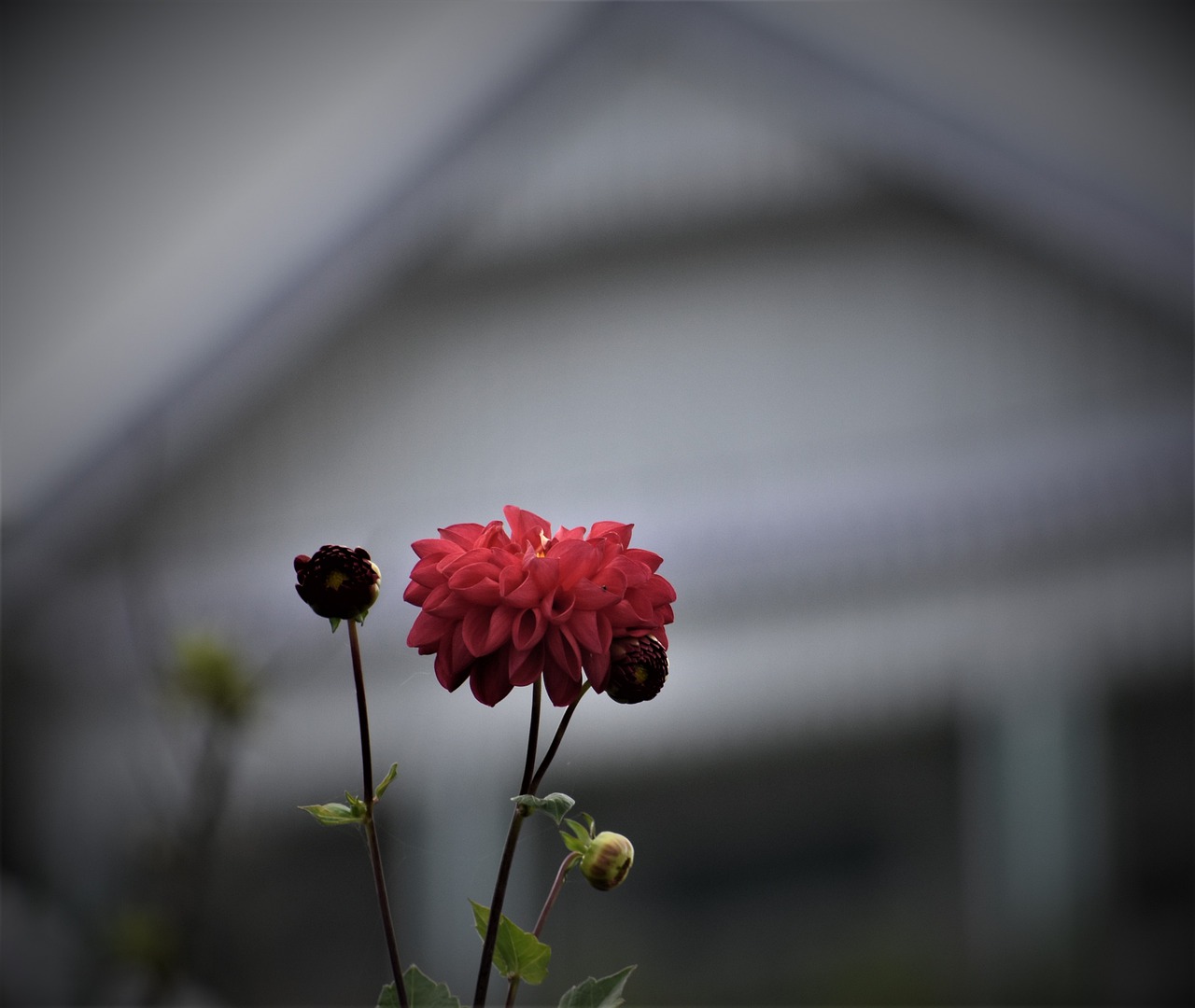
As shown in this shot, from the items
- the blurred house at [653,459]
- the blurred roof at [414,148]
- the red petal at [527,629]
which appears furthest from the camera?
the blurred house at [653,459]

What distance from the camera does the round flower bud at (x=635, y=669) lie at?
1.03ft

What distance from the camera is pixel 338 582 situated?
0.33 meters

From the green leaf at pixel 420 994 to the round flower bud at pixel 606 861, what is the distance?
7cm

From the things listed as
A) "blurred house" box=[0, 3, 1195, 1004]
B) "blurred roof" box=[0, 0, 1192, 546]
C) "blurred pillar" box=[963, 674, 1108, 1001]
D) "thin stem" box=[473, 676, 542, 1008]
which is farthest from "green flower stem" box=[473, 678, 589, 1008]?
"blurred pillar" box=[963, 674, 1108, 1001]

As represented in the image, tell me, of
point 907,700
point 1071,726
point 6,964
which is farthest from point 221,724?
point 1071,726

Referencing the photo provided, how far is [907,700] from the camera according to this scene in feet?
5.50

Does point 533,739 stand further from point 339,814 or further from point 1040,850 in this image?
point 1040,850

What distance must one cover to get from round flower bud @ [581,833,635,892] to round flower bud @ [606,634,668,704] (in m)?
0.06

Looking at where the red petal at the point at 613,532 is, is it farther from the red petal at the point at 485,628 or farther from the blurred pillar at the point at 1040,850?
the blurred pillar at the point at 1040,850

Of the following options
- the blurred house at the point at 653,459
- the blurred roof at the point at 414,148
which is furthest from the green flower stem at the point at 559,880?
the blurred roof at the point at 414,148

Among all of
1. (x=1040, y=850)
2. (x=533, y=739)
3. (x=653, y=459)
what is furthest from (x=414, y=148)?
(x=533, y=739)

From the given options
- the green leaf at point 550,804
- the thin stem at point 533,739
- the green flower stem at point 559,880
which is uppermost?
the thin stem at point 533,739

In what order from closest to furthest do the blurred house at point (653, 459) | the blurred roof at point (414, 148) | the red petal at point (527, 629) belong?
the red petal at point (527, 629) < the blurred roof at point (414, 148) < the blurred house at point (653, 459)

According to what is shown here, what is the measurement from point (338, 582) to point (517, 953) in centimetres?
15
